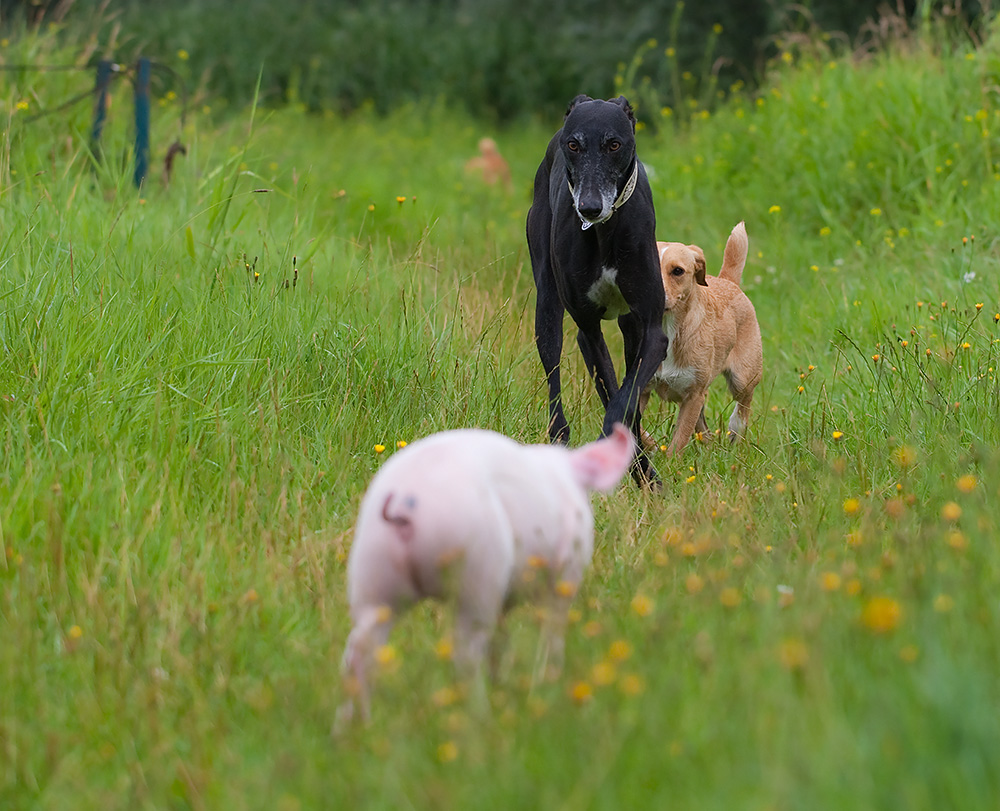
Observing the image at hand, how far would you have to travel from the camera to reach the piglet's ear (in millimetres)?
2289

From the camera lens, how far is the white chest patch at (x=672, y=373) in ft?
15.4

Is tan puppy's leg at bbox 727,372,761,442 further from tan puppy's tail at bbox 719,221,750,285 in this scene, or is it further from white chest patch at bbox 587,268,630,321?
white chest patch at bbox 587,268,630,321

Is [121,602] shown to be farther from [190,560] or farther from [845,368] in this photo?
[845,368]

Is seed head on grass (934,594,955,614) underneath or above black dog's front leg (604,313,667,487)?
above

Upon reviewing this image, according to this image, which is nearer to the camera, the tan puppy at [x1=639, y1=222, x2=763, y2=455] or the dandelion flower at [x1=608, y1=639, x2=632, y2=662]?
the dandelion flower at [x1=608, y1=639, x2=632, y2=662]

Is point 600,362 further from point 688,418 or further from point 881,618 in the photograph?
point 881,618

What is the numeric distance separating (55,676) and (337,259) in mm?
3651

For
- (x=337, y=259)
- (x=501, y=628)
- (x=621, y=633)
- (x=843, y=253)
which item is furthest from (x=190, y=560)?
(x=843, y=253)

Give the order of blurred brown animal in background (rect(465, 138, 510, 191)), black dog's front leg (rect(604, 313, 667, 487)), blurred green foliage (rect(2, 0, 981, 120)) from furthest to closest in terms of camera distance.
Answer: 1. blurred green foliage (rect(2, 0, 981, 120))
2. blurred brown animal in background (rect(465, 138, 510, 191))
3. black dog's front leg (rect(604, 313, 667, 487))

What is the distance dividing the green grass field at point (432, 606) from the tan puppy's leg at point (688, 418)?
0.21ft

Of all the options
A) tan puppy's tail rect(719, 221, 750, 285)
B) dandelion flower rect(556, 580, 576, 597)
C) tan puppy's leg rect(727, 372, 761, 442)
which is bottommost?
tan puppy's leg rect(727, 372, 761, 442)

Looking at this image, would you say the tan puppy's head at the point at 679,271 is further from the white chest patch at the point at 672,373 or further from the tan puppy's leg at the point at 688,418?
the tan puppy's leg at the point at 688,418

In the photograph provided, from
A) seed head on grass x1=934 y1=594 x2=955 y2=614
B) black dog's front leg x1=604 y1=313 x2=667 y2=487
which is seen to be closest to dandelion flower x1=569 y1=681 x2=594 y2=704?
seed head on grass x1=934 y1=594 x2=955 y2=614

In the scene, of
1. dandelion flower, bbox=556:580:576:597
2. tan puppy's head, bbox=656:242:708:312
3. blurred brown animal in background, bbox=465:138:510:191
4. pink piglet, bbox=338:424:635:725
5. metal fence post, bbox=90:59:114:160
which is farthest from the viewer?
blurred brown animal in background, bbox=465:138:510:191
